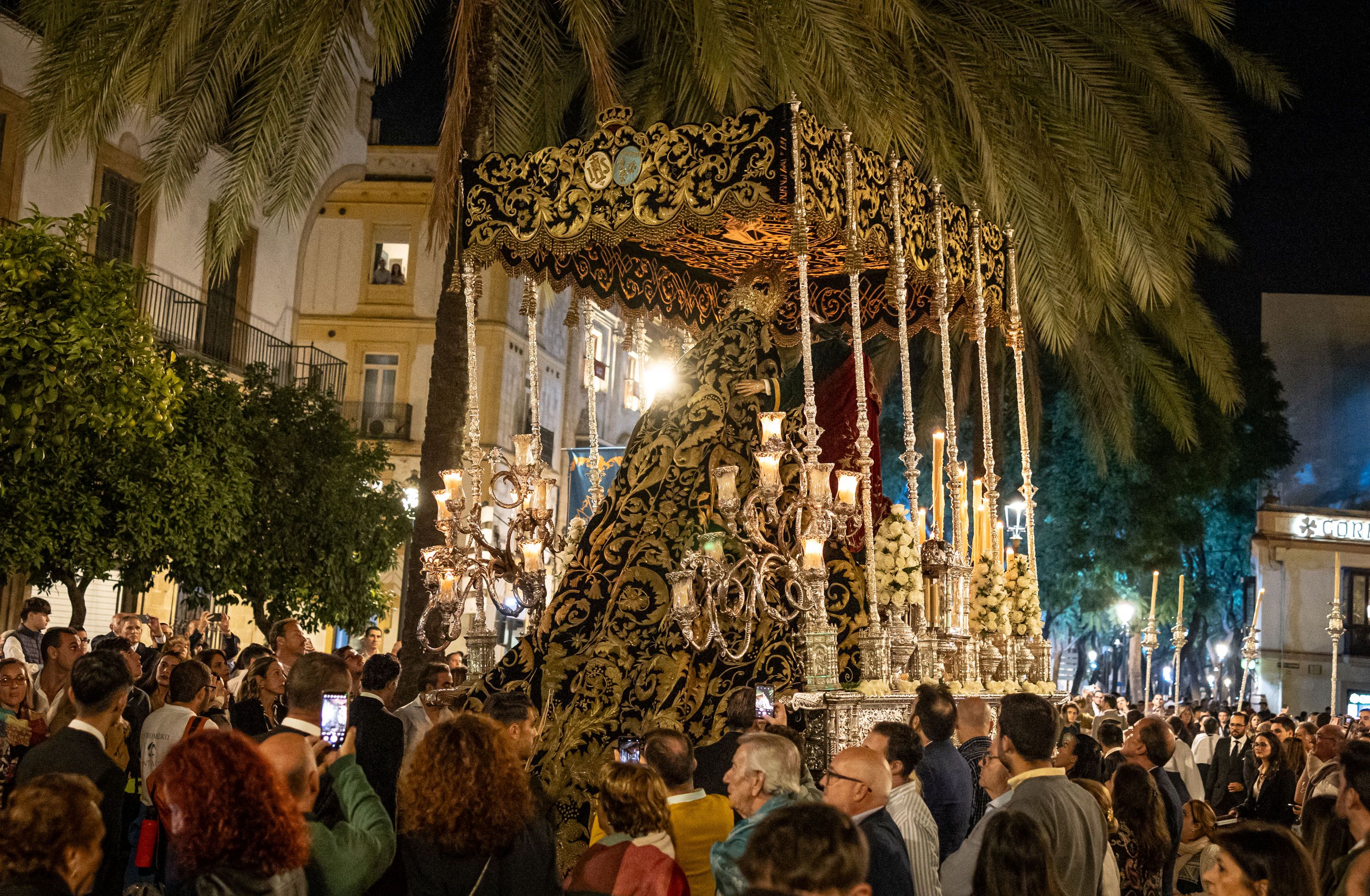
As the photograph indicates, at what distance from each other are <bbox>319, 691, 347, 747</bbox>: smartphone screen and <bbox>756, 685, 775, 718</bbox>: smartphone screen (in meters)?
3.29

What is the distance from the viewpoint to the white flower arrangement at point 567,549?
10594 millimetres

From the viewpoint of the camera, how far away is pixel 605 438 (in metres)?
35.3

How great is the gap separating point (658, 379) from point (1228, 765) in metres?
6.59

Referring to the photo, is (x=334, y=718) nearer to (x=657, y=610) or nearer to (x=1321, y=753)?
(x=657, y=610)

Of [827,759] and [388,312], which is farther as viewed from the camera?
[388,312]

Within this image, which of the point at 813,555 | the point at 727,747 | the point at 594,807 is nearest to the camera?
the point at 727,747

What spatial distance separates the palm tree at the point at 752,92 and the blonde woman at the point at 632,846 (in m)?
7.37

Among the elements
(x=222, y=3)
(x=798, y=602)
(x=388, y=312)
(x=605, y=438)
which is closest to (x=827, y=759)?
(x=798, y=602)

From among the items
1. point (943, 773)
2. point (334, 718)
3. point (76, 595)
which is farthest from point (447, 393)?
point (334, 718)

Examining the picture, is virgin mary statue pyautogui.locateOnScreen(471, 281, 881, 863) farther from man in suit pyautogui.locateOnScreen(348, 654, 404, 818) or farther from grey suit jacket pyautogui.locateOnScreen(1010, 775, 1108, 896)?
grey suit jacket pyautogui.locateOnScreen(1010, 775, 1108, 896)

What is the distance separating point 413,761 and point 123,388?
10338mm

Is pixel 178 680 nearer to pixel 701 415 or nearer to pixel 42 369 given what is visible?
pixel 701 415

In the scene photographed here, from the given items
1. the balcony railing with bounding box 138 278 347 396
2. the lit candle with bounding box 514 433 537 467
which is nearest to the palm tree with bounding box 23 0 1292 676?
the lit candle with bounding box 514 433 537 467

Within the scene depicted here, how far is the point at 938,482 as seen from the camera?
1147 centimetres
